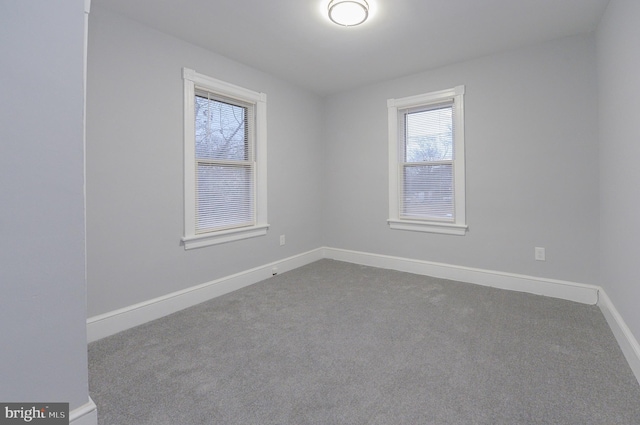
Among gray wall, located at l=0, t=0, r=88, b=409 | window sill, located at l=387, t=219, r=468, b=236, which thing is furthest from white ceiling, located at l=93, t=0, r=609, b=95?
window sill, located at l=387, t=219, r=468, b=236

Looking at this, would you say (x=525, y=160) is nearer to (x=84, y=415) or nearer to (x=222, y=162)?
(x=222, y=162)

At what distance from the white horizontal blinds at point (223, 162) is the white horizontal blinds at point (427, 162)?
1971 mm

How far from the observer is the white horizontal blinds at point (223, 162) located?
3088 mm

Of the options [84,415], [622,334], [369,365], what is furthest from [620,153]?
[84,415]

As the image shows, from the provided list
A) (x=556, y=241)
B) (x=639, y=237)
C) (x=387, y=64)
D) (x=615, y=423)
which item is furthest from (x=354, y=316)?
(x=387, y=64)

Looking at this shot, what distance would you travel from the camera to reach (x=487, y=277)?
11.0 ft

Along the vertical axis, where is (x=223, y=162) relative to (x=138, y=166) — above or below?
above

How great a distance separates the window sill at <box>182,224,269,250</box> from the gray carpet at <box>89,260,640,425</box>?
0.59m

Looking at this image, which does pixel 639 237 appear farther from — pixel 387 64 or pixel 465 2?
pixel 387 64

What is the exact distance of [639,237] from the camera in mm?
1775

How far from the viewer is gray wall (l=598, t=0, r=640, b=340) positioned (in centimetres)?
185

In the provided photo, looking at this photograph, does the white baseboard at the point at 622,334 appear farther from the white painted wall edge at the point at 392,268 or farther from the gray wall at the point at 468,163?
the gray wall at the point at 468,163

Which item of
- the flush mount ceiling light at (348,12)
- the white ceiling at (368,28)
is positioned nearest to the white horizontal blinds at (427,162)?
the white ceiling at (368,28)

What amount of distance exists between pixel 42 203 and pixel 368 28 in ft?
8.80
